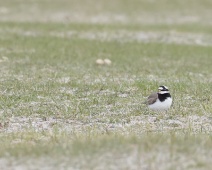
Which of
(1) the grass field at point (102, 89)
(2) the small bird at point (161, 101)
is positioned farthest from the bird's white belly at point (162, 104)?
(1) the grass field at point (102, 89)

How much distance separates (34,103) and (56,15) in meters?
23.3

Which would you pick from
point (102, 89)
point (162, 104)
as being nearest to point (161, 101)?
point (162, 104)

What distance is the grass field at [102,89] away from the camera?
36.5 feet

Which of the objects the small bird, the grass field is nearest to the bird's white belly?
the small bird

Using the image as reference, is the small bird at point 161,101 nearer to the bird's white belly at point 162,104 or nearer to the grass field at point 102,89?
the bird's white belly at point 162,104

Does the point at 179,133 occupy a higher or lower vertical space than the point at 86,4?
lower

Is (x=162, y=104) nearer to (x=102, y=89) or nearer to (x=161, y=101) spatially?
(x=161, y=101)

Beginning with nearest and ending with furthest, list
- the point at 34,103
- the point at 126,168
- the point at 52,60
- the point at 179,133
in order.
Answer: the point at 126,168 < the point at 179,133 < the point at 34,103 < the point at 52,60

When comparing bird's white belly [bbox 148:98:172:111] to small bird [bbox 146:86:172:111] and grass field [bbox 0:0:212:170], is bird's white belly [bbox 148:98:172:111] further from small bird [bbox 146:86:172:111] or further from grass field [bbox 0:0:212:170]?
grass field [bbox 0:0:212:170]

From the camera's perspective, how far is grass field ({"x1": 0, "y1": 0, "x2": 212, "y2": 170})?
11133mm

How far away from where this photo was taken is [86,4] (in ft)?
143

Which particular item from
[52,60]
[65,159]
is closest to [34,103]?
[65,159]

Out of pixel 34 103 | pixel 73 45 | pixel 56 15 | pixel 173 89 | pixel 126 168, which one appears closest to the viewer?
pixel 126 168

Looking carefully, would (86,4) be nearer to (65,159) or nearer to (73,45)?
(73,45)
